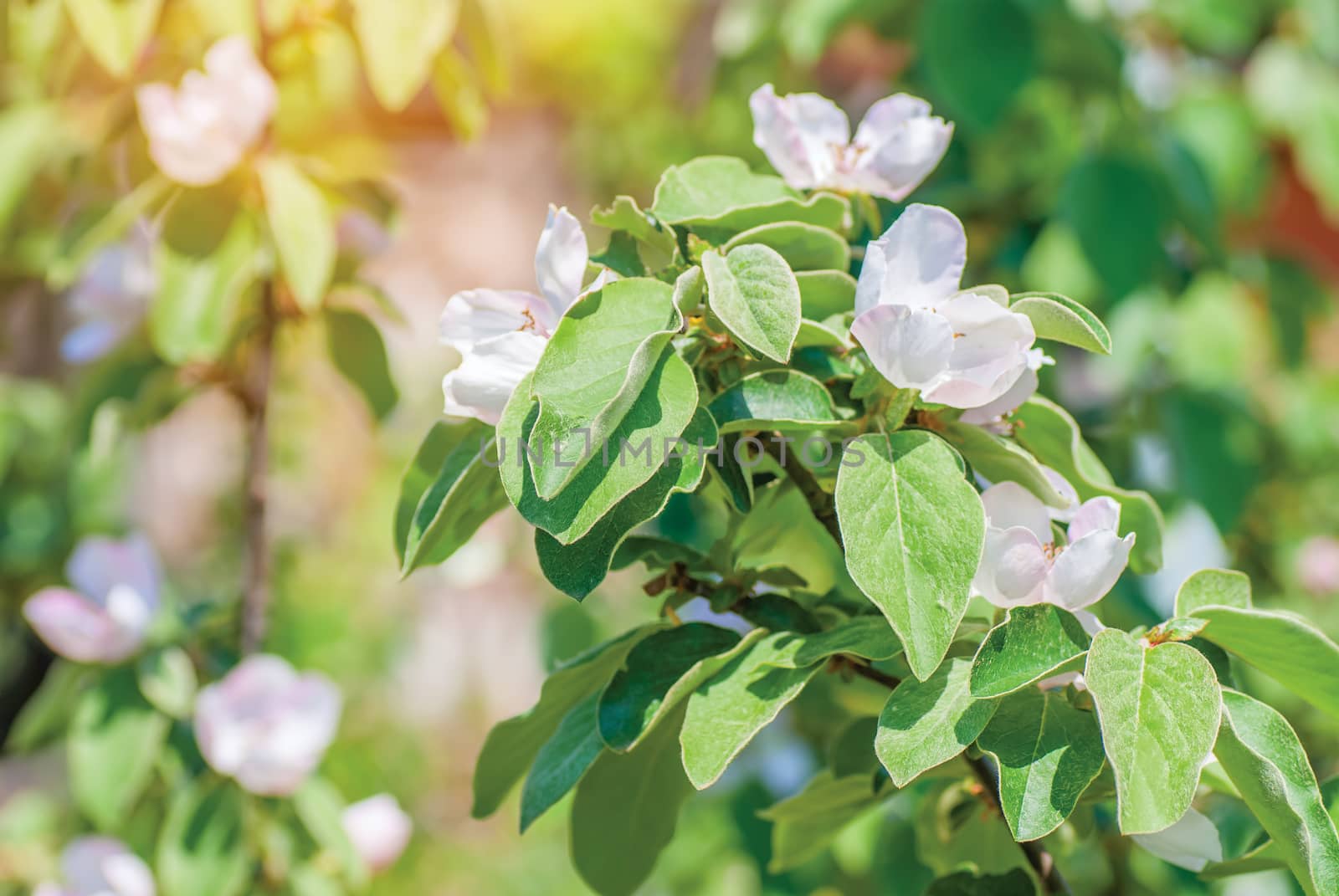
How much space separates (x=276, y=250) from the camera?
0.88 m

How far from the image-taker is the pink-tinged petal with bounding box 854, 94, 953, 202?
1.79 feet

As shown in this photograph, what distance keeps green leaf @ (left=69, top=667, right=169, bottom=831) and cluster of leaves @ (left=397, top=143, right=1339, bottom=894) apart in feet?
1.26

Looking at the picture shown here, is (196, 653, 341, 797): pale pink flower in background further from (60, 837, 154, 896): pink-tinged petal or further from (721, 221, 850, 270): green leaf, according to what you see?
(721, 221, 850, 270): green leaf

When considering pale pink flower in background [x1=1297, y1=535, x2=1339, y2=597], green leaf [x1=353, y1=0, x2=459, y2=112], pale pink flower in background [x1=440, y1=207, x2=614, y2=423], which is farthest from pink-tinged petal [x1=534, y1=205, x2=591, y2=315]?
pale pink flower in background [x1=1297, y1=535, x2=1339, y2=597]

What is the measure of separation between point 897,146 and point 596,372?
0.21m

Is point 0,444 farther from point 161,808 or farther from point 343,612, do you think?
point 343,612

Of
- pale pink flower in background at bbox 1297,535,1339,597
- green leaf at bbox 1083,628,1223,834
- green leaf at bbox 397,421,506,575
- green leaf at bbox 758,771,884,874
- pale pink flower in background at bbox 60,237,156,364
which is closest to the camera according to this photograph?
green leaf at bbox 1083,628,1223,834

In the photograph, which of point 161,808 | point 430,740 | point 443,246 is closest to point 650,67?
point 443,246

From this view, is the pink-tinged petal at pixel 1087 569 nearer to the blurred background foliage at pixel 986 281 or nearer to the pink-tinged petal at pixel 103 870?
the blurred background foliage at pixel 986 281

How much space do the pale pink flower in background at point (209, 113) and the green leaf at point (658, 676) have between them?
537mm

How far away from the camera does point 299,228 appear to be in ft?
2.76

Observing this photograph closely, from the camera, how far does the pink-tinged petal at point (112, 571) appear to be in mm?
878

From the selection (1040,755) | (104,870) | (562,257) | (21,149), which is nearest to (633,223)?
(562,257)

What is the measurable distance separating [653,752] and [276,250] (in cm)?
51
